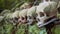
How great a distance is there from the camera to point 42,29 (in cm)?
144

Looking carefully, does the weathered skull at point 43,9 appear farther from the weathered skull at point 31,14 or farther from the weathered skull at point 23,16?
the weathered skull at point 23,16

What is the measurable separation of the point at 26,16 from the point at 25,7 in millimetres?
102

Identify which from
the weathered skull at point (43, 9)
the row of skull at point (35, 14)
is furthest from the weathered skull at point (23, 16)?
the weathered skull at point (43, 9)

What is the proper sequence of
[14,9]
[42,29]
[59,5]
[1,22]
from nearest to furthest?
1. [59,5]
2. [42,29]
3. [14,9]
4. [1,22]

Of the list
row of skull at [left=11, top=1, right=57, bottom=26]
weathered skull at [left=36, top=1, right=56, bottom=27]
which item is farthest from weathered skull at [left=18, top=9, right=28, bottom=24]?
weathered skull at [left=36, top=1, right=56, bottom=27]

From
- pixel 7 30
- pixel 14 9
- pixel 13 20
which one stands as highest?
pixel 14 9

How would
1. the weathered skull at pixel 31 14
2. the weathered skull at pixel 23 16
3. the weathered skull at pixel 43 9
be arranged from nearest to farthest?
the weathered skull at pixel 43 9
the weathered skull at pixel 31 14
the weathered skull at pixel 23 16

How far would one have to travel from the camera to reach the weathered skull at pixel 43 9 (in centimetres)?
136

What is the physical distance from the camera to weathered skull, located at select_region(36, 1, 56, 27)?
1.36 m

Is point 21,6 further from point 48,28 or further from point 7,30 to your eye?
point 48,28

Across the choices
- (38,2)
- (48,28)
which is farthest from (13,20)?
(48,28)

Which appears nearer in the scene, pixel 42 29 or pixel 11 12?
pixel 42 29

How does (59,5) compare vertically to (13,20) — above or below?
above

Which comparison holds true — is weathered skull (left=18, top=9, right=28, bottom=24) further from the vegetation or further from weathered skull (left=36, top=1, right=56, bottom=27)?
weathered skull (left=36, top=1, right=56, bottom=27)
